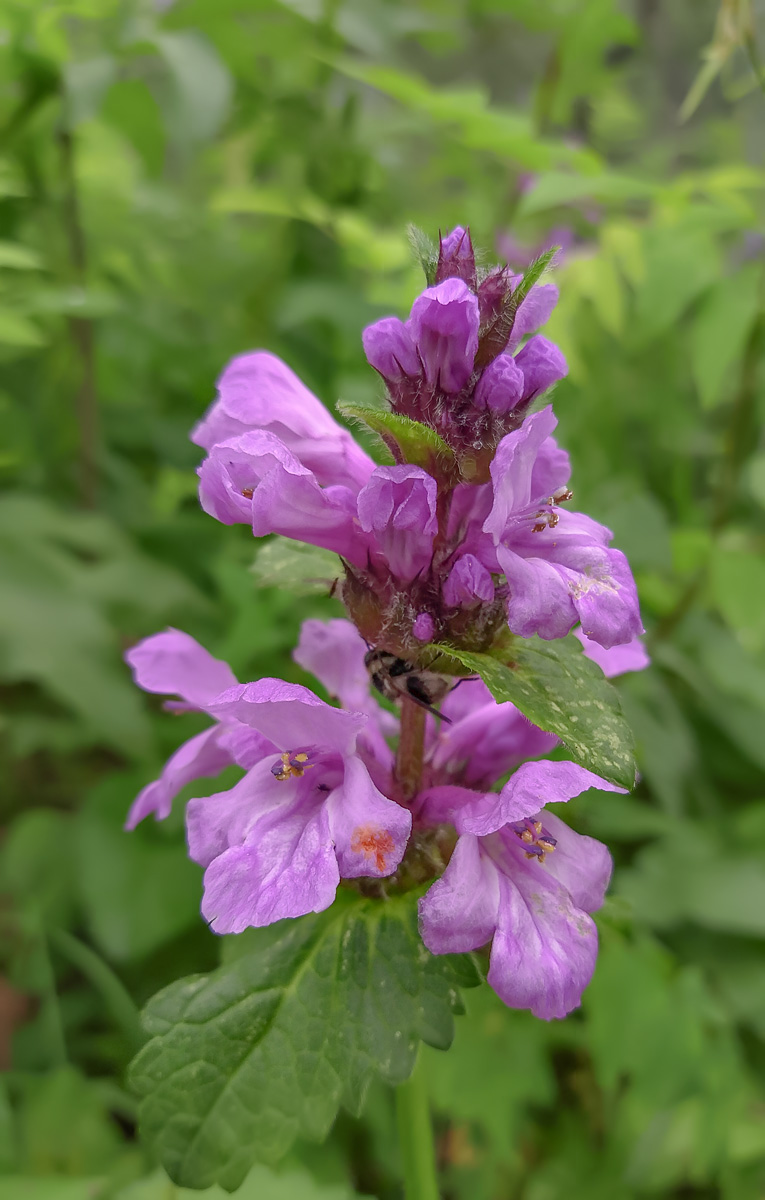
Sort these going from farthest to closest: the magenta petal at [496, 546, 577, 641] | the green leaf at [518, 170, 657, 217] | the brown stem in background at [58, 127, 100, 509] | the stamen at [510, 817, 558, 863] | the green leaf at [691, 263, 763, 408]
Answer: the brown stem in background at [58, 127, 100, 509] → the green leaf at [691, 263, 763, 408] → the green leaf at [518, 170, 657, 217] → the stamen at [510, 817, 558, 863] → the magenta petal at [496, 546, 577, 641]

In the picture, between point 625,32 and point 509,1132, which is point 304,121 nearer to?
point 625,32

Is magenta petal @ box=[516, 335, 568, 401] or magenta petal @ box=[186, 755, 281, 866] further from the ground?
magenta petal @ box=[516, 335, 568, 401]

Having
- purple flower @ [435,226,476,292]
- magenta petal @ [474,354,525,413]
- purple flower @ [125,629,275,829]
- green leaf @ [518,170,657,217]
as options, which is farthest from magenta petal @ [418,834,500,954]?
green leaf @ [518,170,657,217]

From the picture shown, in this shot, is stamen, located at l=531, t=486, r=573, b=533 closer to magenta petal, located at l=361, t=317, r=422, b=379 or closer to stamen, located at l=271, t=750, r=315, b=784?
magenta petal, located at l=361, t=317, r=422, b=379

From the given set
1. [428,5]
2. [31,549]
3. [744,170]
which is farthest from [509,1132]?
[428,5]

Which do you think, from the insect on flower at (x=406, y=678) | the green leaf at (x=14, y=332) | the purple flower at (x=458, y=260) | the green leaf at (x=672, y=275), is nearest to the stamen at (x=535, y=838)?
the insect on flower at (x=406, y=678)

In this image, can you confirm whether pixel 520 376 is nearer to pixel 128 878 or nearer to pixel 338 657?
pixel 338 657

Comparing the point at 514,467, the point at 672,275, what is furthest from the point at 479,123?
the point at 514,467
